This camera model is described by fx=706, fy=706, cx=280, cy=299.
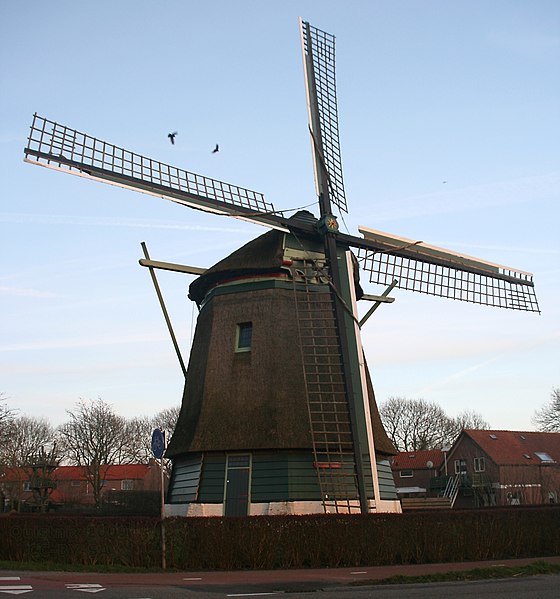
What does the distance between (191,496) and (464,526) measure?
7.43m

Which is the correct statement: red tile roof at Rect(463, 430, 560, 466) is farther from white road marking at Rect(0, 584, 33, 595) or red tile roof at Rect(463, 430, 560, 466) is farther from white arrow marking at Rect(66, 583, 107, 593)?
white road marking at Rect(0, 584, 33, 595)

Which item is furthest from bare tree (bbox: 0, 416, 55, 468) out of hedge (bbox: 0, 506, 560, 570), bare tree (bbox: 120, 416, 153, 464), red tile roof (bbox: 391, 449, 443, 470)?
hedge (bbox: 0, 506, 560, 570)

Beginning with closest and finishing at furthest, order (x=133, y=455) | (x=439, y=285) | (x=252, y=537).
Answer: (x=252, y=537) < (x=439, y=285) < (x=133, y=455)

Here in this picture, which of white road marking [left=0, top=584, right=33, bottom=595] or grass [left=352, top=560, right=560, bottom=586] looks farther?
grass [left=352, top=560, right=560, bottom=586]

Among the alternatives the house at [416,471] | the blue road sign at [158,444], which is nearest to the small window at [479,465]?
the house at [416,471]

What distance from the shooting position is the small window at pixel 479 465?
49.8 m

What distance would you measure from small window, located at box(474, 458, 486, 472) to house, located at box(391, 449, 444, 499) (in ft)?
18.5

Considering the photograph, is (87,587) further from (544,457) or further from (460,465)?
(544,457)

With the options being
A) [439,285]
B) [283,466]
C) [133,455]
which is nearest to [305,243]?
[439,285]

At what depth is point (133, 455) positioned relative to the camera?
7619 cm

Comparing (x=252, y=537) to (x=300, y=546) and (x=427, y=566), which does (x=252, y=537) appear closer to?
(x=300, y=546)

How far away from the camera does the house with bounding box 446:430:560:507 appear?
46.8 metres

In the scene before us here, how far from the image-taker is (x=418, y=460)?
58.5m

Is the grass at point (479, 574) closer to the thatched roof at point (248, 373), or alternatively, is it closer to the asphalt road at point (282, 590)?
the asphalt road at point (282, 590)
